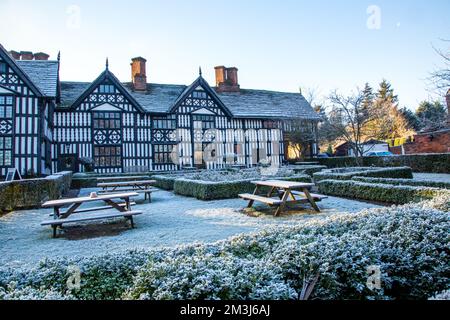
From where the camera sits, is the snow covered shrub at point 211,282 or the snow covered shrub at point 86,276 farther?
the snow covered shrub at point 86,276

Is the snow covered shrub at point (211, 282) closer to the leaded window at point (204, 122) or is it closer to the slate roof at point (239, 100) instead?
the slate roof at point (239, 100)

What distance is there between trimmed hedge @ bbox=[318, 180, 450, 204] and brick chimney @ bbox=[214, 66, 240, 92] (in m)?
17.6

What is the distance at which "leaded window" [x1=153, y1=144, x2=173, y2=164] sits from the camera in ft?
67.3

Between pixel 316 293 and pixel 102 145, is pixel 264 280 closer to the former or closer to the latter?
pixel 316 293

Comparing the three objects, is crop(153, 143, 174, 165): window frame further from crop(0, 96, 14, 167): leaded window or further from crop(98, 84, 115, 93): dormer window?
crop(0, 96, 14, 167): leaded window

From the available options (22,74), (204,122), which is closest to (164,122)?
(204,122)

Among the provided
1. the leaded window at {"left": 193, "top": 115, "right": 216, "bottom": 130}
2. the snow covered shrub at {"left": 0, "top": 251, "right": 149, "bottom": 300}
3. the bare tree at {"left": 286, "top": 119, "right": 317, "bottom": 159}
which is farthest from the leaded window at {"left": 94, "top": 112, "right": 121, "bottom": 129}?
the snow covered shrub at {"left": 0, "top": 251, "right": 149, "bottom": 300}

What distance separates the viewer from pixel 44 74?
646 inches

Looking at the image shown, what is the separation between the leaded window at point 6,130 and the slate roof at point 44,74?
5.52 ft

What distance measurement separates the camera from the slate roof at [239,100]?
20.9 metres

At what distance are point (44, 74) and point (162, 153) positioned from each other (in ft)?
27.8

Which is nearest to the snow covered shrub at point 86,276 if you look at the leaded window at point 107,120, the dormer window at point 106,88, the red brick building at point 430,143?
the leaded window at point 107,120

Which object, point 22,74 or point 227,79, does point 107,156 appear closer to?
point 22,74

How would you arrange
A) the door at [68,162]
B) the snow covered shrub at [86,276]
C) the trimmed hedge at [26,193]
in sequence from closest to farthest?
the snow covered shrub at [86,276] < the trimmed hedge at [26,193] < the door at [68,162]
